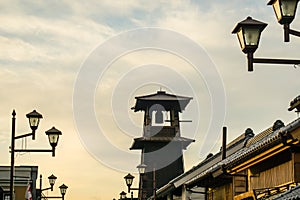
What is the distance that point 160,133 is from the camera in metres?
65.2

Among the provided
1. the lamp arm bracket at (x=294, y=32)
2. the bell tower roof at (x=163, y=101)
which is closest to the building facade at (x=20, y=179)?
the bell tower roof at (x=163, y=101)

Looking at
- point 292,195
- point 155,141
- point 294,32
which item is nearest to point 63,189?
point 155,141

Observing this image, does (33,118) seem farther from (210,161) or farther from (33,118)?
(210,161)

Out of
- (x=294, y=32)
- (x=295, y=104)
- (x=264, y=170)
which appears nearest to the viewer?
(x=294, y=32)

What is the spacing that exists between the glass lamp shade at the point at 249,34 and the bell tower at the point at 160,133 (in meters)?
51.4

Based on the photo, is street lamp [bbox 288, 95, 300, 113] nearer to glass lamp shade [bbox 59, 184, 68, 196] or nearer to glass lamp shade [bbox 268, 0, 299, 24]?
glass lamp shade [bbox 268, 0, 299, 24]

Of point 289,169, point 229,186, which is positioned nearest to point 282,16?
point 289,169

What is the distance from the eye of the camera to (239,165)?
23.2 m

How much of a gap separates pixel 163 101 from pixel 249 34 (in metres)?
52.3

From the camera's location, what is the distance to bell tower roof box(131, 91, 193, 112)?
64.9 m

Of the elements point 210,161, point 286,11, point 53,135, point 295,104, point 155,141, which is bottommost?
point 295,104

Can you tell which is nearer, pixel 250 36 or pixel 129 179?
pixel 250 36

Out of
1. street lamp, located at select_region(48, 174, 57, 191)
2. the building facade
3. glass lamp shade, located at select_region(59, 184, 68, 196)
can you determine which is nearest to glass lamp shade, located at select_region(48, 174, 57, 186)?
street lamp, located at select_region(48, 174, 57, 191)

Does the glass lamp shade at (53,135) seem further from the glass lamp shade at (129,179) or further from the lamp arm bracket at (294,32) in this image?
the glass lamp shade at (129,179)
